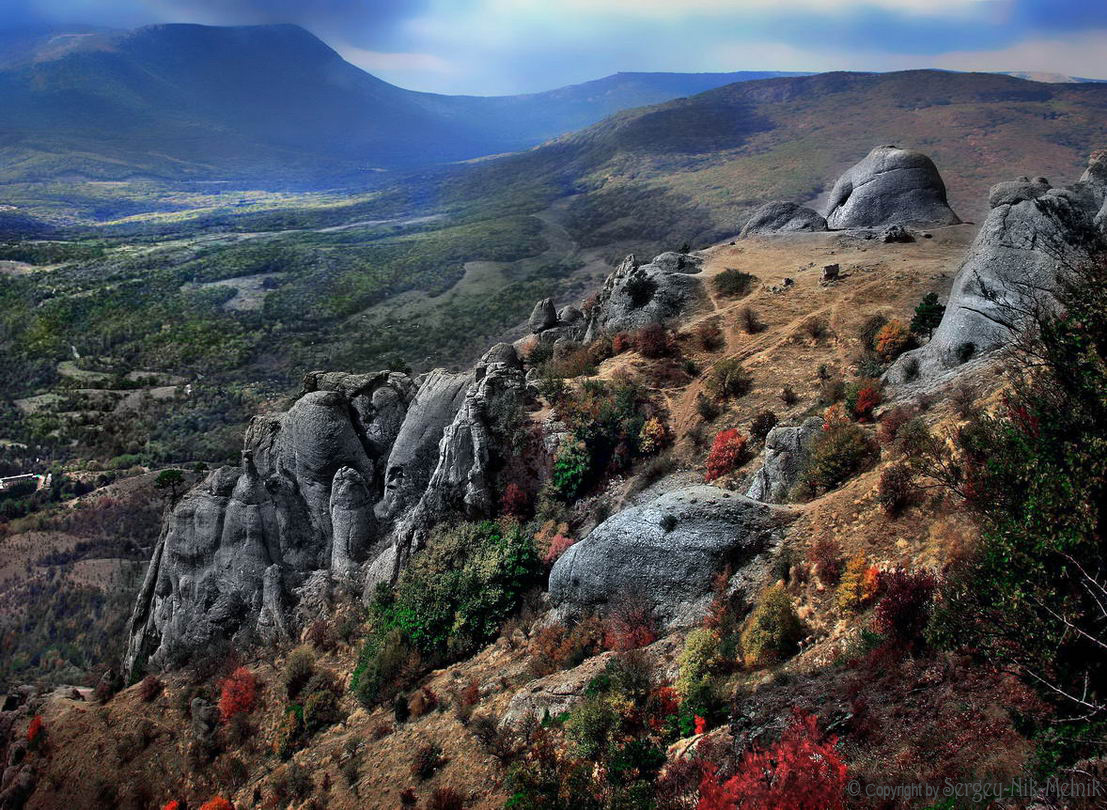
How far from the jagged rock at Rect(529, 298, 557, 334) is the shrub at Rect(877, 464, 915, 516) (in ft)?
75.7

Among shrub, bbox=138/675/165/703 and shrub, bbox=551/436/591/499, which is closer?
shrub, bbox=551/436/591/499

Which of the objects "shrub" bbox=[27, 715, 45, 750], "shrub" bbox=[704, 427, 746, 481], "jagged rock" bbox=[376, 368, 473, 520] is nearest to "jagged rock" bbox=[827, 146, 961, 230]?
"shrub" bbox=[704, 427, 746, 481]

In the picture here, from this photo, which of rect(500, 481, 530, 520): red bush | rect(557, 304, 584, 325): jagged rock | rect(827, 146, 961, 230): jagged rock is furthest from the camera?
rect(557, 304, 584, 325): jagged rock

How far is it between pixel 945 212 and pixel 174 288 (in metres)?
94.4

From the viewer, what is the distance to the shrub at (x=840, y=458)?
13016 millimetres

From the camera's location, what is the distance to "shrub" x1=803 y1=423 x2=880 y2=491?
13016 mm

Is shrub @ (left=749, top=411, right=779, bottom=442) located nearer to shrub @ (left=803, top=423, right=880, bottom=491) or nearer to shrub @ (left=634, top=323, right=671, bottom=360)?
shrub @ (left=803, top=423, right=880, bottom=491)

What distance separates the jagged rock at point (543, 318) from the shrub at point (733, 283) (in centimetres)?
912

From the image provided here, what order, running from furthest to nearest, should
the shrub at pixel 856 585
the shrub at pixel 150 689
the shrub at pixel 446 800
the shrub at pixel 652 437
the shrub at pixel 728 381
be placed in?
the shrub at pixel 150 689 → the shrub at pixel 728 381 → the shrub at pixel 652 437 → the shrub at pixel 446 800 → the shrub at pixel 856 585

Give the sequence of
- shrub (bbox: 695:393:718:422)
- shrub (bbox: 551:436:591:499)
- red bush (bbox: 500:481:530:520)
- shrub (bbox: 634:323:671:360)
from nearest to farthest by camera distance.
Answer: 1. shrub (bbox: 551:436:591:499)
2. shrub (bbox: 695:393:718:422)
3. red bush (bbox: 500:481:530:520)
4. shrub (bbox: 634:323:671:360)

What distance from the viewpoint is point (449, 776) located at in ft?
36.8

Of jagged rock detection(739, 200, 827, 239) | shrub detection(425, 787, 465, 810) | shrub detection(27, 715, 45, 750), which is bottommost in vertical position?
shrub detection(27, 715, 45, 750)

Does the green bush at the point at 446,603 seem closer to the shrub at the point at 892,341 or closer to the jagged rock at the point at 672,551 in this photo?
the jagged rock at the point at 672,551

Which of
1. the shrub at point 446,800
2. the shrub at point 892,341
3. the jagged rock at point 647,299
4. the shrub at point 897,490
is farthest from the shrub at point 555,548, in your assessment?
the jagged rock at point 647,299
